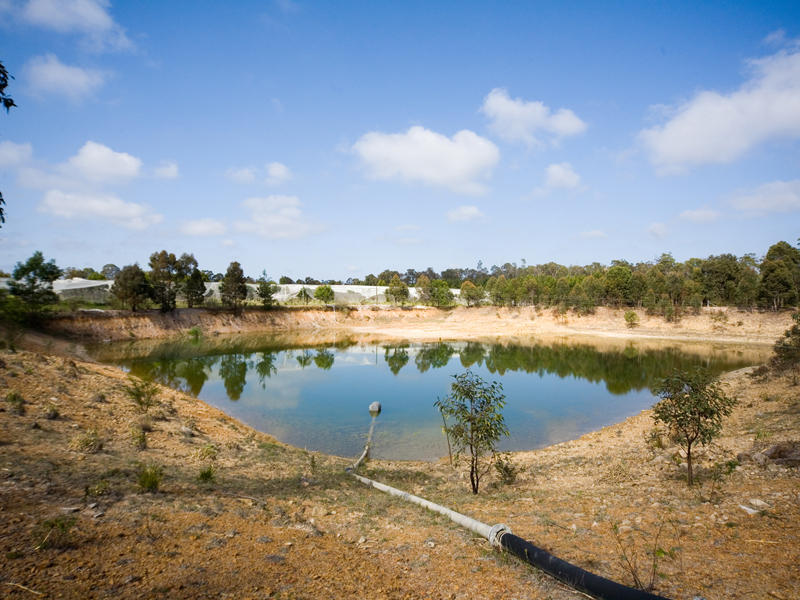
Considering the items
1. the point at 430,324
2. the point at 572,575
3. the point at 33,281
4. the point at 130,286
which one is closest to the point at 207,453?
the point at 572,575

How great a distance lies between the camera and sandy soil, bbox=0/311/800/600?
456 centimetres

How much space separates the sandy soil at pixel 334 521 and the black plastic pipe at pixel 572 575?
0.18 metres

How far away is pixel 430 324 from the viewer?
72625 millimetres

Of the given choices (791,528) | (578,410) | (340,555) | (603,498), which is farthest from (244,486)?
(578,410)

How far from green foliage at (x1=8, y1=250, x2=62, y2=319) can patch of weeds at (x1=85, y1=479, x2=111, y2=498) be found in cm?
3687

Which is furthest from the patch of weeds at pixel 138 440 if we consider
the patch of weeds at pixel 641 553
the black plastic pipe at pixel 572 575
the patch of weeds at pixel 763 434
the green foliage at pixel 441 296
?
the green foliage at pixel 441 296

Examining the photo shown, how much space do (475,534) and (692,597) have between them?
3112mm

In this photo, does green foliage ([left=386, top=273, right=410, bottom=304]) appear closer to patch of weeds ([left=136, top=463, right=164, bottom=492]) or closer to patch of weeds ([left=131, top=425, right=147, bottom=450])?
patch of weeds ([left=131, top=425, right=147, bottom=450])

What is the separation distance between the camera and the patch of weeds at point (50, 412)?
10.6 meters

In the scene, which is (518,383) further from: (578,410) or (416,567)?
(416,567)

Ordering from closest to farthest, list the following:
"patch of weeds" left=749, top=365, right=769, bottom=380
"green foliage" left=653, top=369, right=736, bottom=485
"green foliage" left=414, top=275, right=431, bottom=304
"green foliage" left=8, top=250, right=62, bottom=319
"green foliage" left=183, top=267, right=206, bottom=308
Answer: "green foliage" left=653, top=369, right=736, bottom=485
"patch of weeds" left=749, top=365, right=769, bottom=380
"green foliage" left=8, top=250, right=62, bottom=319
"green foliage" left=183, top=267, right=206, bottom=308
"green foliage" left=414, top=275, right=431, bottom=304

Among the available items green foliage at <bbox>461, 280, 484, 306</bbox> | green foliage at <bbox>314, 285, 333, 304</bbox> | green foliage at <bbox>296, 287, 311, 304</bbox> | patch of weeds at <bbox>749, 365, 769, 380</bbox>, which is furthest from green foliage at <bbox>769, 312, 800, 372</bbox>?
green foliage at <bbox>296, 287, 311, 304</bbox>

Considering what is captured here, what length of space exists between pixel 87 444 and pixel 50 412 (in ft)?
9.70

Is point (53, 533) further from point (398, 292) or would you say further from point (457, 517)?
point (398, 292)
